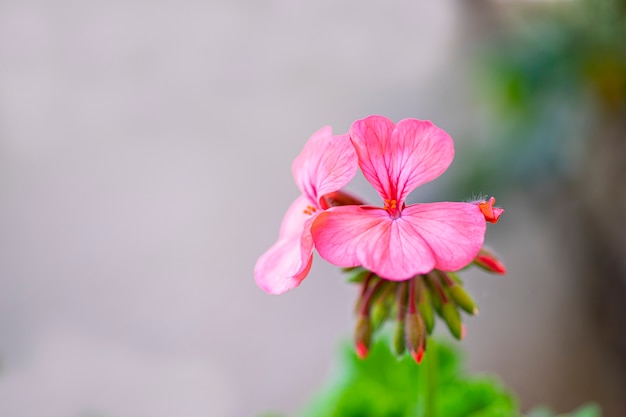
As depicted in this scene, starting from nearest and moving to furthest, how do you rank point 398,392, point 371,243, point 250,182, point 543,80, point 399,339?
point 371,243, point 399,339, point 398,392, point 250,182, point 543,80

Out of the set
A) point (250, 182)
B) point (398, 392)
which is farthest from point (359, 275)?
point (250, 182)

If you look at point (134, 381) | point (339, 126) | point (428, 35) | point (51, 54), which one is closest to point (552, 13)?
point (428, 35)

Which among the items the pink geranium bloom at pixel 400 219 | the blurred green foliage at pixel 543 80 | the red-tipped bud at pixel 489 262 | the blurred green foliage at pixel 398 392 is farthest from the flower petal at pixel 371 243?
the blurred green foliage at pixel 543 80

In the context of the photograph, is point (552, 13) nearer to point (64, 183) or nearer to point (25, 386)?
point (64, 183)

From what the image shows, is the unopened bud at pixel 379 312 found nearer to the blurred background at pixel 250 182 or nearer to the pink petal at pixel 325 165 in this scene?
the pink petal at pixel 325 165

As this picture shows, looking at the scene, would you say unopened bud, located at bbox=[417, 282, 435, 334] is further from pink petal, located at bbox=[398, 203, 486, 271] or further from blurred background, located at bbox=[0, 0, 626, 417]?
blurred background, located at bbox=[0, 0, 626, 417]

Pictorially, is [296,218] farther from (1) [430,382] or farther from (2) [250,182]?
(2) [250,182]

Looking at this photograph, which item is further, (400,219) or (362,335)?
(362,335)

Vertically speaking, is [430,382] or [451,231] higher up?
[451,231]
